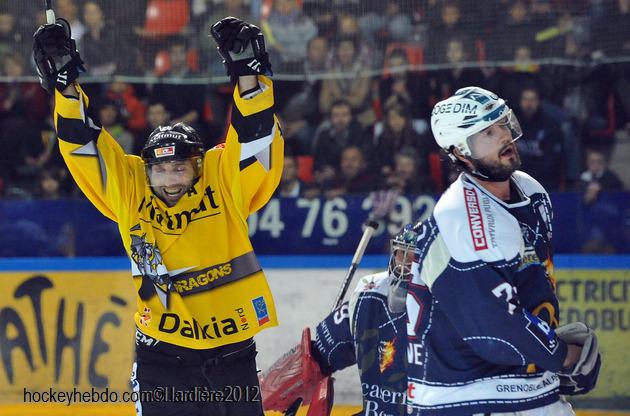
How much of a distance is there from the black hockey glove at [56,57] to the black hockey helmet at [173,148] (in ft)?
0.99

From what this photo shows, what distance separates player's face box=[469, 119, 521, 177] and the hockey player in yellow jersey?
0.72 meters

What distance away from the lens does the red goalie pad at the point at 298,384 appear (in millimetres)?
3503

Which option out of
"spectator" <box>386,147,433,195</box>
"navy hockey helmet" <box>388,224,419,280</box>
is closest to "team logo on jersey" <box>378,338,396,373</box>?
"navy hockey helmet" <box>388,224,419,280</box>

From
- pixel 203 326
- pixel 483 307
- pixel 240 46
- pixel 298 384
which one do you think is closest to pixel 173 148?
pixel 240 46

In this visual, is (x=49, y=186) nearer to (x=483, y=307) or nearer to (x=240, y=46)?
(x=240, y=46)

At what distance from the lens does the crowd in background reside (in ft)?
17.6

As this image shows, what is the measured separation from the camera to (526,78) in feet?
17.8

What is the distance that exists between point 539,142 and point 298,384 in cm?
237

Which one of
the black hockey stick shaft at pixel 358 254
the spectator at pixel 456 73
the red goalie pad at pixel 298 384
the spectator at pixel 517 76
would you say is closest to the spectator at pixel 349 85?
the spectator at pixel 456 73

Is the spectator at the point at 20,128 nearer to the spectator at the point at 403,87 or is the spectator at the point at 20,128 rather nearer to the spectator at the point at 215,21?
the spectator at the point at 215,21

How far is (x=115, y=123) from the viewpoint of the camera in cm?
576

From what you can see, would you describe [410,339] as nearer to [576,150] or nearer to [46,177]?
[576,150]

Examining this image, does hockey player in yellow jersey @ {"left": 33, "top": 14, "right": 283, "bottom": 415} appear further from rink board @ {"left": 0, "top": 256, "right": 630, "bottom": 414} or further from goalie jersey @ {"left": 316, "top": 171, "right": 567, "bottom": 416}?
rink board @ {"left": 0, "top": 256, "right": 630, "bottom": 414}

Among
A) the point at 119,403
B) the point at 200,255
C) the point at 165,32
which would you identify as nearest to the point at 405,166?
the point at 165,32
